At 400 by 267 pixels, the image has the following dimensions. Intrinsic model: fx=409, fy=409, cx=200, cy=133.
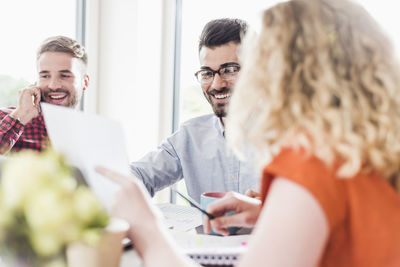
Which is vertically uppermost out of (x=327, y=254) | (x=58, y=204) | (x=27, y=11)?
(x=27, y=11)

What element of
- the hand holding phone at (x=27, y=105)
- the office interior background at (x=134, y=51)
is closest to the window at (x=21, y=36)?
the office interior background at (x=134, y=51)

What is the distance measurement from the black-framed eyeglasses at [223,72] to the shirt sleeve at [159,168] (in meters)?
0.31

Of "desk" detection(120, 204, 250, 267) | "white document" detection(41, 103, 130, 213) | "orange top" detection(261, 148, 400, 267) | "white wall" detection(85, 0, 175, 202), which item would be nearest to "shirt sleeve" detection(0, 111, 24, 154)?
"white wall" detection(85, 0, 175, 202)

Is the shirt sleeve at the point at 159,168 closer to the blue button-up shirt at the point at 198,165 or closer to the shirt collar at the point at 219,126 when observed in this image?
the blue button-up shirt at the point at 198,165

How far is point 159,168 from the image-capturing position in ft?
5.37

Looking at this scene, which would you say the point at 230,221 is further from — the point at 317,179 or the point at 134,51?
the point at 134,51

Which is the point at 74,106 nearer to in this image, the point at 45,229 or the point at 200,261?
the point at 200,261

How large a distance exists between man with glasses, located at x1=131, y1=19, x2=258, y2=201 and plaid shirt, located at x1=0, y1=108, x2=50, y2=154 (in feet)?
1.75

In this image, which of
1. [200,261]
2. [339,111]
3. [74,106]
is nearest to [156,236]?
[200,261]

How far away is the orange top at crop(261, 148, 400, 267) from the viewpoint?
1.87 ft

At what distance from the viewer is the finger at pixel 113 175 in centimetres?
60

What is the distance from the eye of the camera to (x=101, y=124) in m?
0.57

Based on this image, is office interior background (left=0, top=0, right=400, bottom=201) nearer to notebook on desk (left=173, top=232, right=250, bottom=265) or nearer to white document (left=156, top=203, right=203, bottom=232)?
white document (left=156, top=203, right=203, bottom=232)

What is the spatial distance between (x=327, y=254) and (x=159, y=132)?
2.02 meters
